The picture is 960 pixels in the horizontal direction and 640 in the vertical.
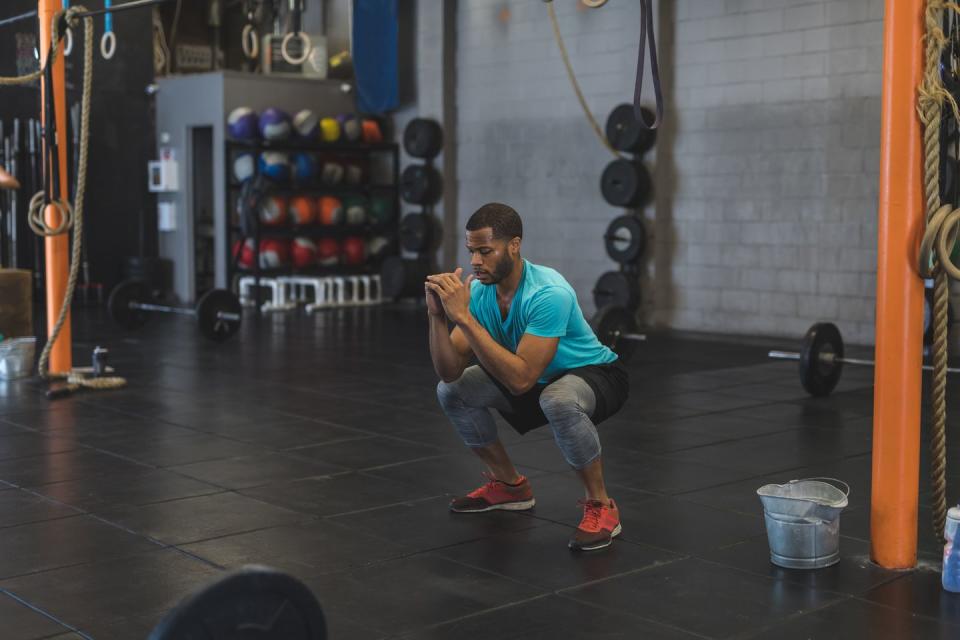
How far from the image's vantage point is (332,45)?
11367mm

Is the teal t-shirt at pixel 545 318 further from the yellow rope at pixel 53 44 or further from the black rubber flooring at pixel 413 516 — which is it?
the yellow rope at pixel 53 44

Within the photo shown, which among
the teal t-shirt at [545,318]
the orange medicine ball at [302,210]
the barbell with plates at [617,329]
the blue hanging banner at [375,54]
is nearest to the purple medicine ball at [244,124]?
the orange medicine ball at [302,210]

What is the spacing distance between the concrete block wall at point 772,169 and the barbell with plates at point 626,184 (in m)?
0.22

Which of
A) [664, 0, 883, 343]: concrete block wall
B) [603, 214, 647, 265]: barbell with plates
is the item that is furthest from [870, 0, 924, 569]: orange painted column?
[603, 214, 647, 265]: barbell with plates

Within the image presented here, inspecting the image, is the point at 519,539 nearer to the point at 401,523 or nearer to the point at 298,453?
the point at 401,523

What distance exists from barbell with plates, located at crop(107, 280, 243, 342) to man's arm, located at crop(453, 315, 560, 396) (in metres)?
4.74

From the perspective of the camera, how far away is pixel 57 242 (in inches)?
227

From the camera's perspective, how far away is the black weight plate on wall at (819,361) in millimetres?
5309

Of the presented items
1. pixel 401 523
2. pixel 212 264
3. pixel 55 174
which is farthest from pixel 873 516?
pixel 212 264

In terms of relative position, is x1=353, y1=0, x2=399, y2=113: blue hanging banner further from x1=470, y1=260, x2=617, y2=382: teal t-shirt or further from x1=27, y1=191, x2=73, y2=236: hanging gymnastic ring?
x1=470, y1=260, x2=617, y2=382: teal t-shirt

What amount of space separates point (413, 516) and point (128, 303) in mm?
5386

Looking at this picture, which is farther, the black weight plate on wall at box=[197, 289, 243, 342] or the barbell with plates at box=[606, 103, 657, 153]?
the barbell with plates at box=[606, 103, 657, 153]

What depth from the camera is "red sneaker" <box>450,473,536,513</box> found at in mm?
3295

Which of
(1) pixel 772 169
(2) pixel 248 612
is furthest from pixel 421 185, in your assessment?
(2) pixel 248 612
